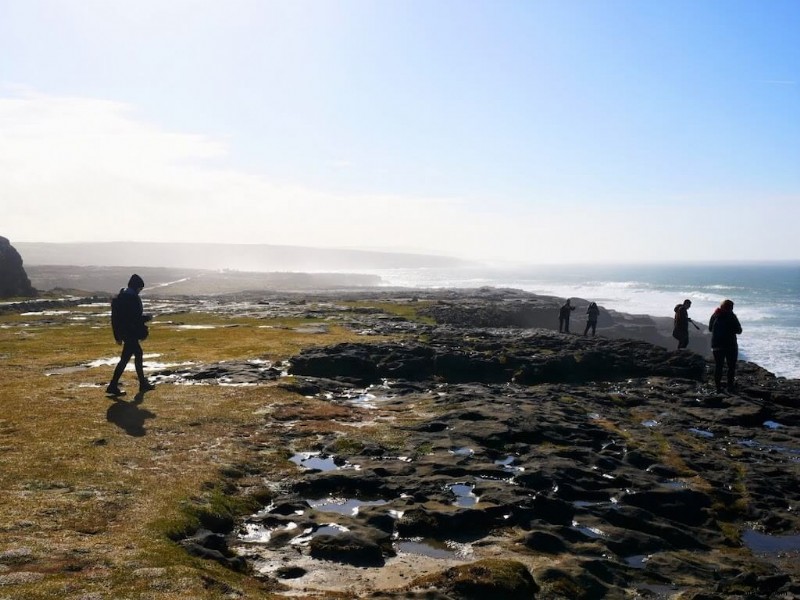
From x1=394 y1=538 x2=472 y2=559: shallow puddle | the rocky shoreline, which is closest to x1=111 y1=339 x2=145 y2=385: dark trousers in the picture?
the rocky shoreline

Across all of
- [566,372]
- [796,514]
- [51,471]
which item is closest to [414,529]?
[51,471]

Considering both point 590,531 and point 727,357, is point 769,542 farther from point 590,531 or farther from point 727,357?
point 727,357

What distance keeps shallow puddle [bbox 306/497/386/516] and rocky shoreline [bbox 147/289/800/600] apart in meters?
0.07

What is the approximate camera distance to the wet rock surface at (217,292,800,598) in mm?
11289

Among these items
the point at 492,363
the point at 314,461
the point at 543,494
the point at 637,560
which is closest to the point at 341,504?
the point at 314,461

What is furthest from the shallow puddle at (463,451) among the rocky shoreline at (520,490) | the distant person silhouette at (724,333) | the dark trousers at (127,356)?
the distant person silhouette at (724,333)

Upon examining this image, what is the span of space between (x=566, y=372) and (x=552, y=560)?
22.5 metres

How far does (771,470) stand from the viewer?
18.4m

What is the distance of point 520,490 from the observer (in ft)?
49.6

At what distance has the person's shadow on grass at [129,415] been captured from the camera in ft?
59.0

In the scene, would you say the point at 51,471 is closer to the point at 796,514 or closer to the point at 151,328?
the point at 796,514

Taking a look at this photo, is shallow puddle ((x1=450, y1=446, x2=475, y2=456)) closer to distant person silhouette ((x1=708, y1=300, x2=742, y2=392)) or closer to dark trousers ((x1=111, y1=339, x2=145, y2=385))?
dark trousers ((x1=111, y1=339, x2=145, y2=385))

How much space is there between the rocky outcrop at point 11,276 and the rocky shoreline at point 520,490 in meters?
66.1

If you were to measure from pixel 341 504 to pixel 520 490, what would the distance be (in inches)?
167
